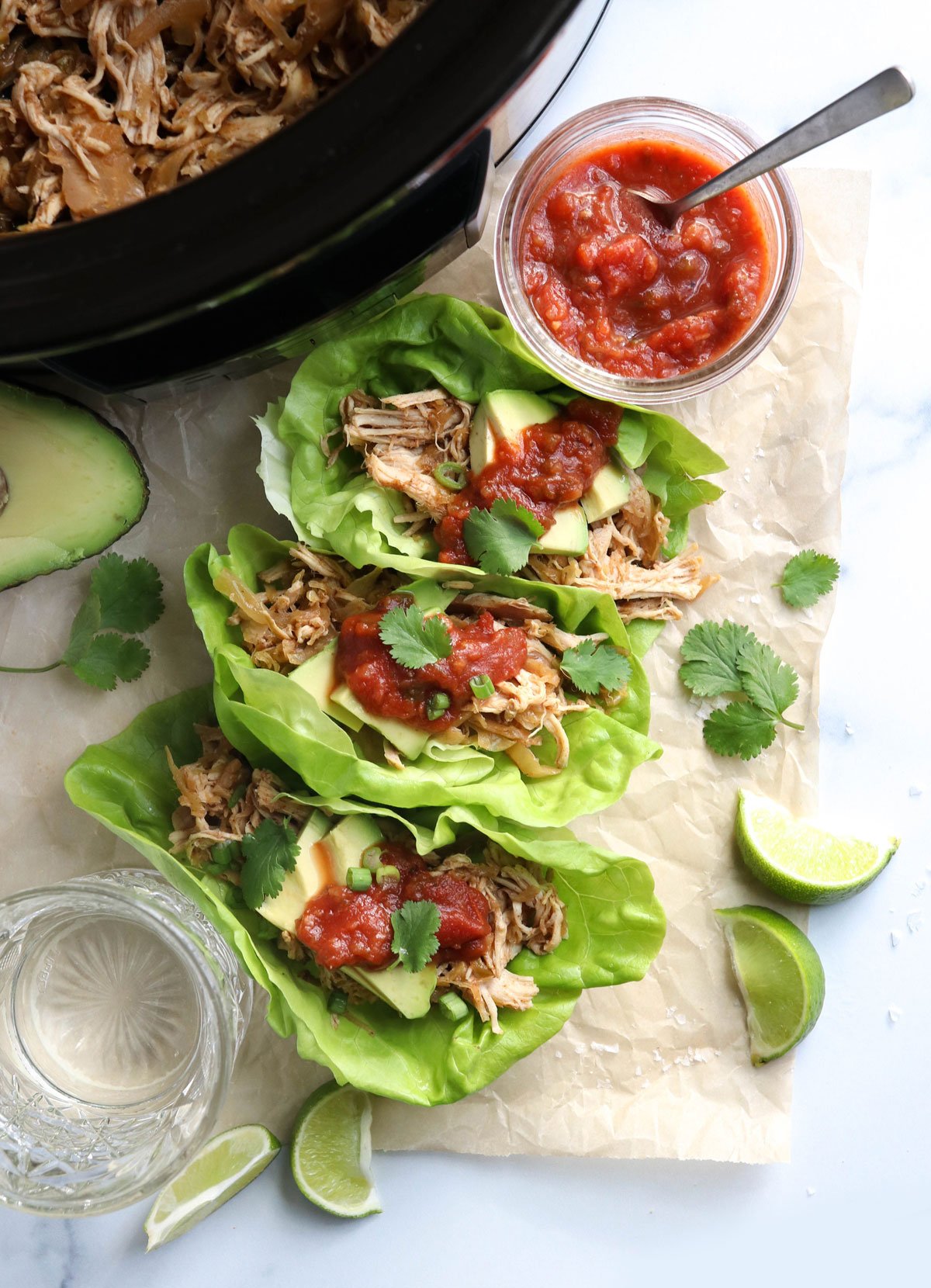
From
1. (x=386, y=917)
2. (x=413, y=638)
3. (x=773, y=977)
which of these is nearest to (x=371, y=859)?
(x=386, y=917)

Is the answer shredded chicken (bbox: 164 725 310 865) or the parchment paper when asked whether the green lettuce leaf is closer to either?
the parchment paper

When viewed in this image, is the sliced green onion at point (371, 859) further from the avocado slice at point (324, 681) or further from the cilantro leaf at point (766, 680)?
the cilantro leaf at point (766, 680)

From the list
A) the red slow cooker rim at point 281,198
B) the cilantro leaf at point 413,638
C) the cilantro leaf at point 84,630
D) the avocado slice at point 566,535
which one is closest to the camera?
the red slow cooker rim at point 281,198

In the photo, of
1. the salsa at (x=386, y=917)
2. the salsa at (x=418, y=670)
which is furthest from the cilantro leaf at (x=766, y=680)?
the salsa at (x=386, y=917)

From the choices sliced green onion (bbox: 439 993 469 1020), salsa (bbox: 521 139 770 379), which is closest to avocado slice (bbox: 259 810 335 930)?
sliced green onion (bbox: 439 993 469 1020)

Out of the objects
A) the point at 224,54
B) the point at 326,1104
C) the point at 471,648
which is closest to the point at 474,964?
the point at 326,1104
